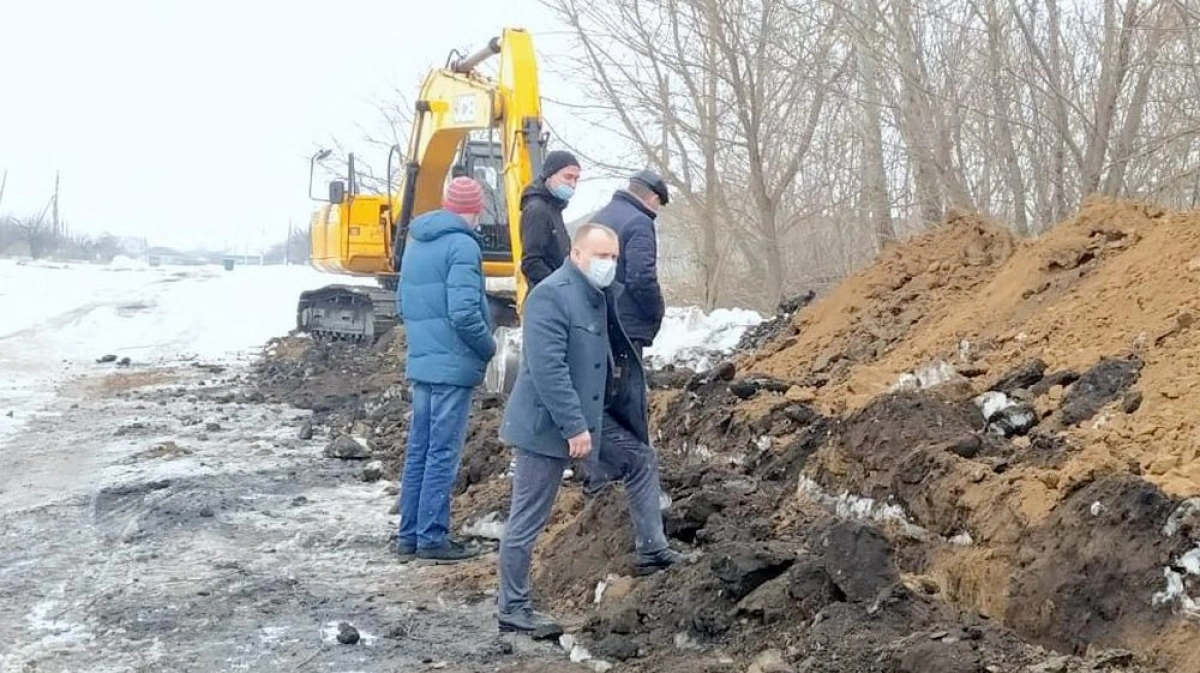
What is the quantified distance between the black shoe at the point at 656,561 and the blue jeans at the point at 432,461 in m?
1.60

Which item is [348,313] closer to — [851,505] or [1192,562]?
[851,505]

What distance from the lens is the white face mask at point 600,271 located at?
5852mm

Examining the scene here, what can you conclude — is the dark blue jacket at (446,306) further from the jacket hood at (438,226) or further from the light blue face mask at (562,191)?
the light blue face mask at (562,191)

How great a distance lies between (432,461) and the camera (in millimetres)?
7461

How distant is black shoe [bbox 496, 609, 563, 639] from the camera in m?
5.82

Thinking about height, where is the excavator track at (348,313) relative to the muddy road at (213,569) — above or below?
above

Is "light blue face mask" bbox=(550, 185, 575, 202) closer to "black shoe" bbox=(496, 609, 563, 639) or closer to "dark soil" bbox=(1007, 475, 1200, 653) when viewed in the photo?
"black shoe" bbox=(496, 609, 563, 639)

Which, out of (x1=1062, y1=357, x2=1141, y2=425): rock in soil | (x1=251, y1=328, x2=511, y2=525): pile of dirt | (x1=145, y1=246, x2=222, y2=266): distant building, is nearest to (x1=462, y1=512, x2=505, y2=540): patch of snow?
(x1=251, y1=328, x2=511, y2=525): pile of dirt

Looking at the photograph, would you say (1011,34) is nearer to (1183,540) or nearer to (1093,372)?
(1093,372)

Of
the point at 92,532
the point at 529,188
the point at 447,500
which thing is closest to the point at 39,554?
the point at 92,532

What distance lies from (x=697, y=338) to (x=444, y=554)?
9.11 meters


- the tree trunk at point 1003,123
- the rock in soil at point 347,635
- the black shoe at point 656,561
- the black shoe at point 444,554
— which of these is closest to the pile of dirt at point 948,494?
the black shoe at point 656,561

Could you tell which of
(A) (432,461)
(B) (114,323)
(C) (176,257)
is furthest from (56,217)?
(A) (432,461)

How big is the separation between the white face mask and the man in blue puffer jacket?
163 centimetres
